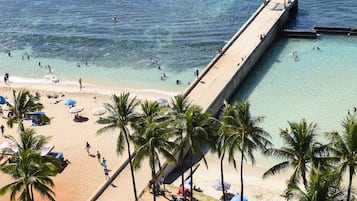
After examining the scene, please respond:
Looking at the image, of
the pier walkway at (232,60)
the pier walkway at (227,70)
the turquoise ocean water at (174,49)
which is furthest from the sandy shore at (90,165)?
the turquoise ocean water at (174,49)

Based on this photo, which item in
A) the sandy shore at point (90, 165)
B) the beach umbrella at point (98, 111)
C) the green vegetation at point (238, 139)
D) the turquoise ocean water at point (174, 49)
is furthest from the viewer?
the turquoise ocean water at point (174, 49)

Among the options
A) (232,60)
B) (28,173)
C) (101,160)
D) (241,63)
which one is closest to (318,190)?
(28,173)

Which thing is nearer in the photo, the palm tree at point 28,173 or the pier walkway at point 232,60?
the palm tree at point 28,173

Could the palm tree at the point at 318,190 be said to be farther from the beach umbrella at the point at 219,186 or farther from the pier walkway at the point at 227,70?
the pier walkway at the point at 227,70

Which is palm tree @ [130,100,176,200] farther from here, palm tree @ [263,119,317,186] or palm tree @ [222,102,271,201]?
palm tree @ [263,119,317,186]

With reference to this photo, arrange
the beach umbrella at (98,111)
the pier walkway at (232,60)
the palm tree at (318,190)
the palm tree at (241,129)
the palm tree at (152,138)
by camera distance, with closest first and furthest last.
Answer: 1. the palm tree at (318,190)
2. the palm tree at (152,138)
3. the palm tree at (241,129)
4. the beach umbrella at (98,111)
5. the pier walkway at (232,60)

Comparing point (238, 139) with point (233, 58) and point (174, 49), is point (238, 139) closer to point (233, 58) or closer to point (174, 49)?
point (233, 58)
